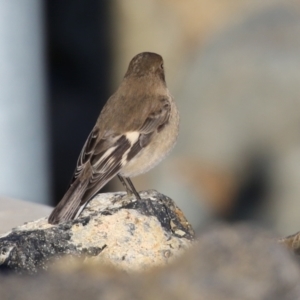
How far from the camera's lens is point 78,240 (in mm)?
2879

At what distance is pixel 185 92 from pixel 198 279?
16.9 ft

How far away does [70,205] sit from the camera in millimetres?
3314

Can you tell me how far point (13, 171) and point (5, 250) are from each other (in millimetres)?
3832

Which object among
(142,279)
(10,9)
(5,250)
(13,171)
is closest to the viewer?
(142,279)

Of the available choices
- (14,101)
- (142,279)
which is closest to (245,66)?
(14,101)

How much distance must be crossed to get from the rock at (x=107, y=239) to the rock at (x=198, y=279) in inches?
44.3

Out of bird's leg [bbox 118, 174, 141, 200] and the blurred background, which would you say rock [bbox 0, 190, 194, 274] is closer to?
bird's leg [bbox 118, 174, 141, 200]

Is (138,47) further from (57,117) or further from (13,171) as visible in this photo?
(13,171)

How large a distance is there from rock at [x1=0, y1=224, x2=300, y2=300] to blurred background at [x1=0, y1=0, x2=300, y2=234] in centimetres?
489

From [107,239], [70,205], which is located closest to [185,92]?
[70,205]

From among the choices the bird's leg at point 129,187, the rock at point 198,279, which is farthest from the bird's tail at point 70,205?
the rock at point 198,279

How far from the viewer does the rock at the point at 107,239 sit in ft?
9.05

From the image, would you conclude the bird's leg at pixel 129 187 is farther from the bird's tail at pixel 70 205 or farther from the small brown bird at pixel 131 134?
the bird's tail at pixel 70 205

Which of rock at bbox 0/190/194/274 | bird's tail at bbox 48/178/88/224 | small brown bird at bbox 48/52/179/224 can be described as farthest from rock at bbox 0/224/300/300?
small brown bird at bbox 48/52/179/224
